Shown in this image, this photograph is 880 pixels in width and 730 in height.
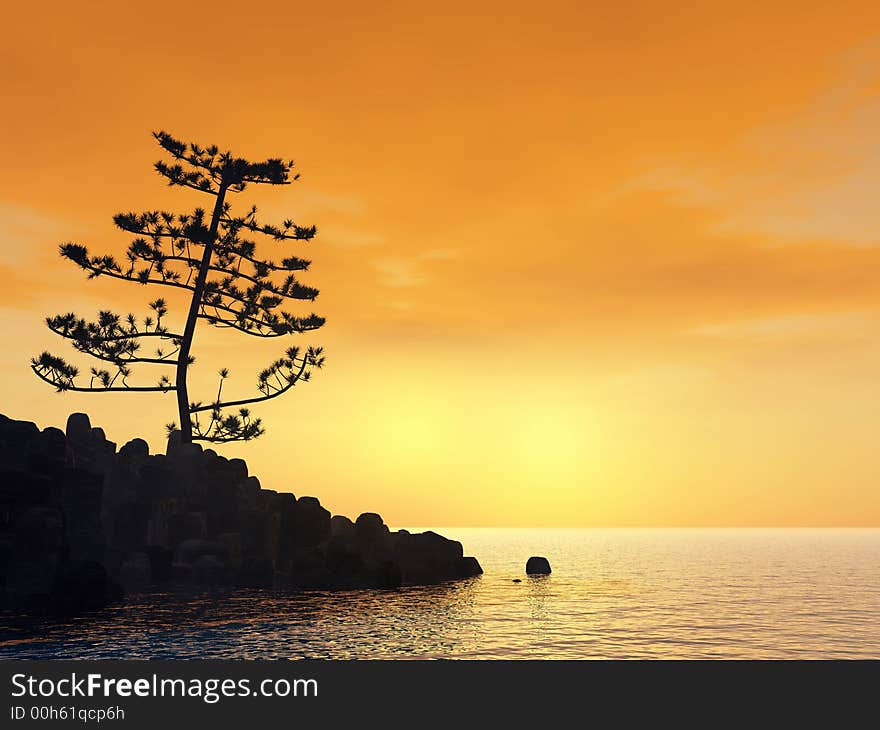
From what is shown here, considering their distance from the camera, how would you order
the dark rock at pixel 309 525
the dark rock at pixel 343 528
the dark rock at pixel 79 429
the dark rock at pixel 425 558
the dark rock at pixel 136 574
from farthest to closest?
1. the dark rock at pixel 425 558
2. the dark rock at pixel 343 528
3. the dark rock at pixel 309 525
4. the dark rock at pixel 79 429
5. the dark rock at pixel 136 574

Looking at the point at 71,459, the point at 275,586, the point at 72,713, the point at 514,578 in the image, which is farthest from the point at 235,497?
the point at 72,713

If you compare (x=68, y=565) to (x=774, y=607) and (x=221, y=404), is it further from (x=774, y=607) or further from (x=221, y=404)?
(x=774, y=607)

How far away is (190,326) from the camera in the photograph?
163 ft

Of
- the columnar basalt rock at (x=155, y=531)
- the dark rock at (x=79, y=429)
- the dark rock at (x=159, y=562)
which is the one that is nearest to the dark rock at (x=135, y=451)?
the columnar basalt rock at (x=155, y=531)

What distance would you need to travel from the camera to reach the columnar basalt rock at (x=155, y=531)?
35.3m

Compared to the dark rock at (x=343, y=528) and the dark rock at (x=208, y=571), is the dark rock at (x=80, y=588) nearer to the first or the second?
the dark rock at (x=208, y=571)

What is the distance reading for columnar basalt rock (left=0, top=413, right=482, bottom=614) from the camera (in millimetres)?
35344

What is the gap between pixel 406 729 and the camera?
1575 cm

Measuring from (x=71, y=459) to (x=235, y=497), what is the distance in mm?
9238

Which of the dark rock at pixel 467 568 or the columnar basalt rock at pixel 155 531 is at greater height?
the columnar basalt rock at pixel 155 531

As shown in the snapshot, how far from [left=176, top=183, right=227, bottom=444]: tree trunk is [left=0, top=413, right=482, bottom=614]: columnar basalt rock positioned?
1296 millimetres

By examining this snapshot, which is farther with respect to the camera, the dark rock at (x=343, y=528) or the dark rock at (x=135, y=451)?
the dark rock at (x=343, y=528)

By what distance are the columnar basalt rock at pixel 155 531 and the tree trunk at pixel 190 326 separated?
1.30 m

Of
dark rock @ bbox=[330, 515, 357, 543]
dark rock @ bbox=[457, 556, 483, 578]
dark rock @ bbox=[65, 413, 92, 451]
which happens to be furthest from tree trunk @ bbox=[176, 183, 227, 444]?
dark rock @ bbox=[457, 556, 483, 578]
